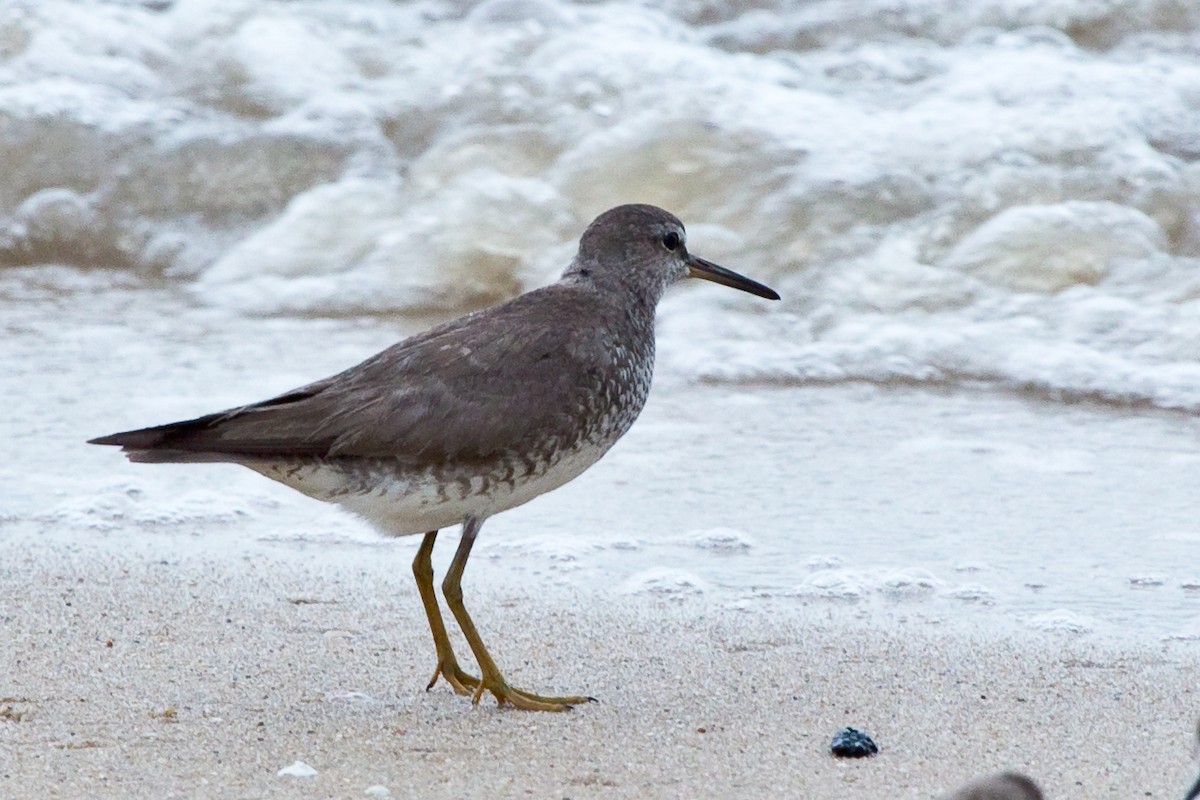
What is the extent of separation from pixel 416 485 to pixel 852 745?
116 cm

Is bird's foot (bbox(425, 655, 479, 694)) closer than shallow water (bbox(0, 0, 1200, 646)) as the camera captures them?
Yes

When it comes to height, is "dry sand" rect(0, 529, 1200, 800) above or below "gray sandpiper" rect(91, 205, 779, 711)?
below

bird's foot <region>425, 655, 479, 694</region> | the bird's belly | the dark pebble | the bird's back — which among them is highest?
the bird's back

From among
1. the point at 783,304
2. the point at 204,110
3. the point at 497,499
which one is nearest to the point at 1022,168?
the point at 783,304

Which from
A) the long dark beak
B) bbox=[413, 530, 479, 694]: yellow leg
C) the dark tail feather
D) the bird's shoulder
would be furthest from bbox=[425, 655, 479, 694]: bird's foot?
the long dark beak

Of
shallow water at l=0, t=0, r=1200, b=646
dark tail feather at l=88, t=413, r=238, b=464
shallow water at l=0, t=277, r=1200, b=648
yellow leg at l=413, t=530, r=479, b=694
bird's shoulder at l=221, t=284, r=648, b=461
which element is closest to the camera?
dark tail feather at l=88, t=413, r=238, b=464

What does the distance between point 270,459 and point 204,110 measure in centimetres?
632

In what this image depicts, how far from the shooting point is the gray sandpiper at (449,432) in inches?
157

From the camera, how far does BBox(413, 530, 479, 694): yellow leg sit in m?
4.10

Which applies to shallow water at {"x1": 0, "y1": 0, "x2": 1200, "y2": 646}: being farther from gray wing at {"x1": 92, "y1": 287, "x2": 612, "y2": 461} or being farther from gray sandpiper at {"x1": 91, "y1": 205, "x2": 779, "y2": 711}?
gray wing at {"x1": 92, "y1": 287, "x2": 612, "y2": 461}

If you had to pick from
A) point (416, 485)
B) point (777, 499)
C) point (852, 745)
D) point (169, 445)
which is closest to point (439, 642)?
point (416, 485)

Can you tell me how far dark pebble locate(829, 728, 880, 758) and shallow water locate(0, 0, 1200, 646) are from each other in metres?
0.95

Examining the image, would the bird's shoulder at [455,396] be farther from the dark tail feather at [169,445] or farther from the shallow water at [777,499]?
the shallow water at [777,499]

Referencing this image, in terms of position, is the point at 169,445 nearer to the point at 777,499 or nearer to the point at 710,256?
the point at 777,499
